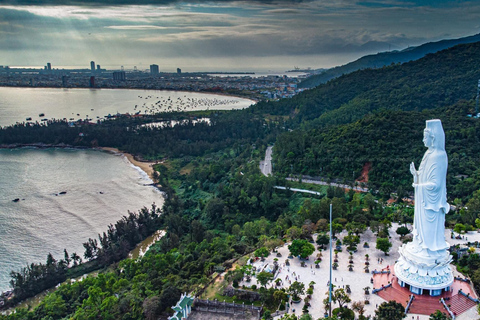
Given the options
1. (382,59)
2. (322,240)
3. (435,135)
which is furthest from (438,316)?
(382,59)

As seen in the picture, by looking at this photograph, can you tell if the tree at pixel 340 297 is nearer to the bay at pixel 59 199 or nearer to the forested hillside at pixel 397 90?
the bay at pixel 59 199

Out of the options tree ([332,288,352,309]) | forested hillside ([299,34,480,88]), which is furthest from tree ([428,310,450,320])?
forested hillside ([299,34,480,88])

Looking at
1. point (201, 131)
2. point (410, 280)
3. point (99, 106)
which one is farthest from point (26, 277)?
point (99, 106)

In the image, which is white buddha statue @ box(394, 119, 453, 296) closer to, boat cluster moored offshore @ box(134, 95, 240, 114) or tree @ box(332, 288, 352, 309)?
tree @ box(332, 288, 352, 309)

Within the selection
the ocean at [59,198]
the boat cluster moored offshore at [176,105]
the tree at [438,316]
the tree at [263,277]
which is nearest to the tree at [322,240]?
the tree at [263,277]

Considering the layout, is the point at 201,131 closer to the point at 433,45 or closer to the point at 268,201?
the point at 268,201

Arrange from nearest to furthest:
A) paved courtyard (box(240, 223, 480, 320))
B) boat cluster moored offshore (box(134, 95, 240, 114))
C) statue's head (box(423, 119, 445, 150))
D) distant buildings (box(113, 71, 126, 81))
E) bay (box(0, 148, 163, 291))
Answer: statue's head (box(423, 119, 445, 150)) → paved courtyard (box(240, 223, 480, 320)) → bay (box(0, 148, 163, 291)) → boat cluster moored offshore (box(134, 95, 240, 114)) → distant buildings (box(113, 71, 126, 81))
